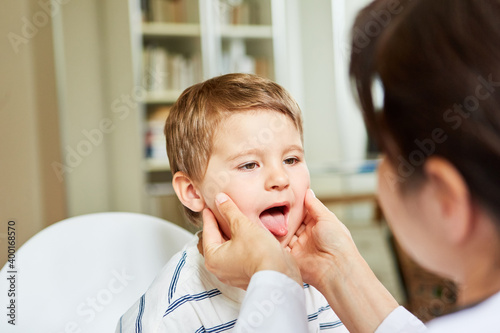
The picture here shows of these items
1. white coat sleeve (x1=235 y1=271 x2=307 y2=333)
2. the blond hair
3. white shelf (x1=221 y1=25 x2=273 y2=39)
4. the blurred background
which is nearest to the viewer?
white coat sleeve (x1=235 y1=271 x2=307 y2=333)

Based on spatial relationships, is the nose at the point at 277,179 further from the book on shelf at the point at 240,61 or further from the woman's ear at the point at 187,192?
the book on shelf at the point at 240,61

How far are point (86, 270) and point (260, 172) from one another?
1.70 ft

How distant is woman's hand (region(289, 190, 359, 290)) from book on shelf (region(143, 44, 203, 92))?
89.1 inches

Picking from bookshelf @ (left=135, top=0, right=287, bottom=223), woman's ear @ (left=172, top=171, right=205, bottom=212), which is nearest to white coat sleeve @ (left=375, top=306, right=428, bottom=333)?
woman's ear @ (left=172, top=171, right=205, bottom=212)

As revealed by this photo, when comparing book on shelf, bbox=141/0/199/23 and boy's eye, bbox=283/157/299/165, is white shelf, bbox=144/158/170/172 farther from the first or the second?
boy's eye, bbox=283/157/299/165

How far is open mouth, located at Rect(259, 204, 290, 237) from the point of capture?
1014 mm

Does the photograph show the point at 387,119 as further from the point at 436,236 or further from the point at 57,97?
the point at 57,97

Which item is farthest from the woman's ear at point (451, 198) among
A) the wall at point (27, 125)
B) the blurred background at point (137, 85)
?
the blurred background at point (137, 85)

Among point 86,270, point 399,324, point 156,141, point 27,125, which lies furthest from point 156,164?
point 399,324

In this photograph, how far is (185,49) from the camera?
10.6 ft

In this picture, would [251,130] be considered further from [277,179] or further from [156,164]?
[156,164]

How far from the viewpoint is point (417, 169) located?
1.73 ft

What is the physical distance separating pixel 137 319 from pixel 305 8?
3601 millimetres

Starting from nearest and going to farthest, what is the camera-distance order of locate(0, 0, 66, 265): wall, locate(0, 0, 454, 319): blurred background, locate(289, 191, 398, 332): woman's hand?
locate(289, 191, 398, 332): woman's hand → locate(0, 0, 66, 265): wall → locate(0, 0, 454, 319): blurred background
